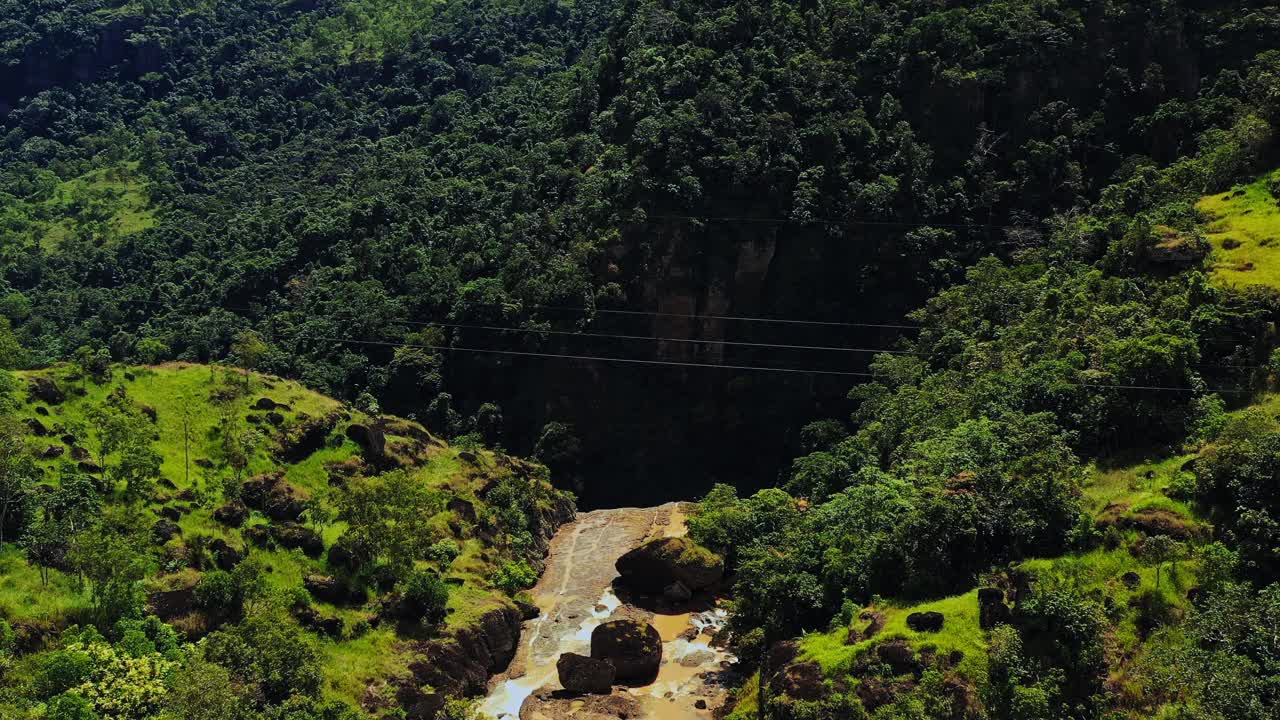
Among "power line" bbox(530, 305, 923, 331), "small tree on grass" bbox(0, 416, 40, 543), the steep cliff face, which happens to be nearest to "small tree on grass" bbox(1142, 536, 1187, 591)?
"power line" bbox(530, 305, 923, 331)

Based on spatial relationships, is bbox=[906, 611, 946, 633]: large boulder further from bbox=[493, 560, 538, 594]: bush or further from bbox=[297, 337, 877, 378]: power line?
bbox=[297, 337, 877, 378]: power line

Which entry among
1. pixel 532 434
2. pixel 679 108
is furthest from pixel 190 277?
pixel 679 108

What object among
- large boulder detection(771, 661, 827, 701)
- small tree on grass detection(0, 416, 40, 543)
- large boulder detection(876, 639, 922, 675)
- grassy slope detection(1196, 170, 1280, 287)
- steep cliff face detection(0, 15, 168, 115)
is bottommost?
large boulder detection(771, 661, 827, 701)

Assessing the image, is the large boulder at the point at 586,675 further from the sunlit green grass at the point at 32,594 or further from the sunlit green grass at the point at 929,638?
the sunlit green grass at the point at 32,594

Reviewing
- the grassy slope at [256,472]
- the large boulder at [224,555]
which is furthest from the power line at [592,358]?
the large boulder at [224,555]

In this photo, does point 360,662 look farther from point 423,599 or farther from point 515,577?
point 515,577

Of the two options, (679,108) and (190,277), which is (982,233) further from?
(190,277)
